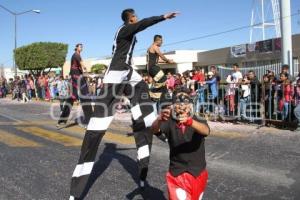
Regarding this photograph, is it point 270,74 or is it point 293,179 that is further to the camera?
point 270,74

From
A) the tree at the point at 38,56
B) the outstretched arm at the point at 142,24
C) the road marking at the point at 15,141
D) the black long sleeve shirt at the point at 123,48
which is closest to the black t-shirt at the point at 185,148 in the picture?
the outstretched arm at the point at 142,24

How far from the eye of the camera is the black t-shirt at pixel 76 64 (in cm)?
997

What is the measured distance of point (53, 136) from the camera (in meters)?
10.1

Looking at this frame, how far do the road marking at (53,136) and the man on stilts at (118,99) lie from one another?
3.52m

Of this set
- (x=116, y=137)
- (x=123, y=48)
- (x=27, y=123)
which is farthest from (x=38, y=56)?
(x=123, y=48)

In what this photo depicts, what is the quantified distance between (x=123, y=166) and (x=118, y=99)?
1.76 metres

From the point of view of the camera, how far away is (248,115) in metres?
11.9

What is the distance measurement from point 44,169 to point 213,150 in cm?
A: 300

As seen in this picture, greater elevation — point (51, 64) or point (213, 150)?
point (51, 64)

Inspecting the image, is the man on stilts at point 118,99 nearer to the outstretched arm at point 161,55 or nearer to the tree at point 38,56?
the outstretched arm at point 161,55

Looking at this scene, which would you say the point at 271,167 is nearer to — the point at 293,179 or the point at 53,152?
the point at 293,179

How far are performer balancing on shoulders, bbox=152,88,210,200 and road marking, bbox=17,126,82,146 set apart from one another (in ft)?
17.2

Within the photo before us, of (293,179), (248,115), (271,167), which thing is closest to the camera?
(293,179)

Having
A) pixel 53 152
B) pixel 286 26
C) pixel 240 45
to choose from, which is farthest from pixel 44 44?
pixel 53 152
